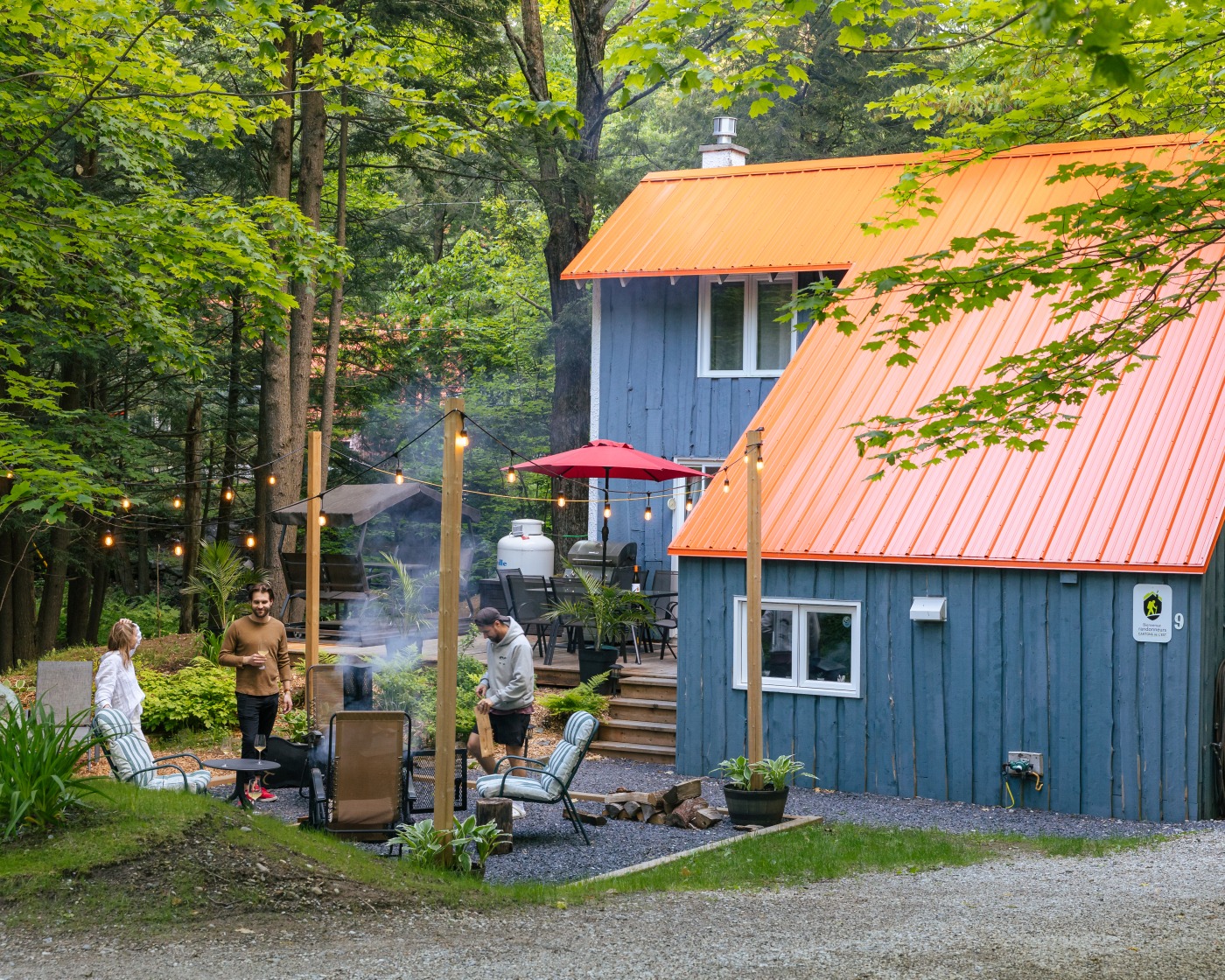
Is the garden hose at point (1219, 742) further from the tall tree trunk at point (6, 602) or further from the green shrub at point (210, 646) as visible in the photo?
the tall tree trunk at point (6, 602)

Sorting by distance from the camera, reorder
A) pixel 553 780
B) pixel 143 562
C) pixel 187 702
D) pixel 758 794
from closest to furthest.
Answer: pixel 553 780 < pixel 758 794 < pixel 187 702 < pixel 143 562

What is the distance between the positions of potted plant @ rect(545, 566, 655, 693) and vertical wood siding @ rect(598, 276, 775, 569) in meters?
2.60

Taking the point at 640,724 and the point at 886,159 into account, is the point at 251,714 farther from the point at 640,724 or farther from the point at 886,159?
the point at 886,159

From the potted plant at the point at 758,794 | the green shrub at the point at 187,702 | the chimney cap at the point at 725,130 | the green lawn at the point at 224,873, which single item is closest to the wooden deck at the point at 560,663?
the green shrub at the point at 187,702

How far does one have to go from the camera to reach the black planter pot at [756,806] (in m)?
10.1

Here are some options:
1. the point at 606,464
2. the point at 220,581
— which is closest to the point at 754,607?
the point at 606,464

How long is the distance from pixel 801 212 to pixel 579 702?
8.27 meters

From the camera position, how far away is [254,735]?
10.5 meters

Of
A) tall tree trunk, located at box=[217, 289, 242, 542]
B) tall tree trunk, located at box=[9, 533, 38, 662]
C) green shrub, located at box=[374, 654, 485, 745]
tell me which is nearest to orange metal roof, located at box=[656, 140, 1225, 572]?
green shrub, located at box=[374, 654, 485, 745]

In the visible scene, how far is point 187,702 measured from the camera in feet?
43.6

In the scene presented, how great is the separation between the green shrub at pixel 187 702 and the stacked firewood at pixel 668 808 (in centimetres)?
456

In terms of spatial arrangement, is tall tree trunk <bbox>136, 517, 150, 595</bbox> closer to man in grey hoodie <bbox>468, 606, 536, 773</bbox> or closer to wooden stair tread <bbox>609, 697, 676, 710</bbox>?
wooden stair tread <bbox>609, 697, 676, 710</bbox>

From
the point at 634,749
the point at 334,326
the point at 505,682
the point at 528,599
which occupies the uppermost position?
the point at 334,326

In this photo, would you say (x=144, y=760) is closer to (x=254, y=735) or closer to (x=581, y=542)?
(x=254, y=735)
